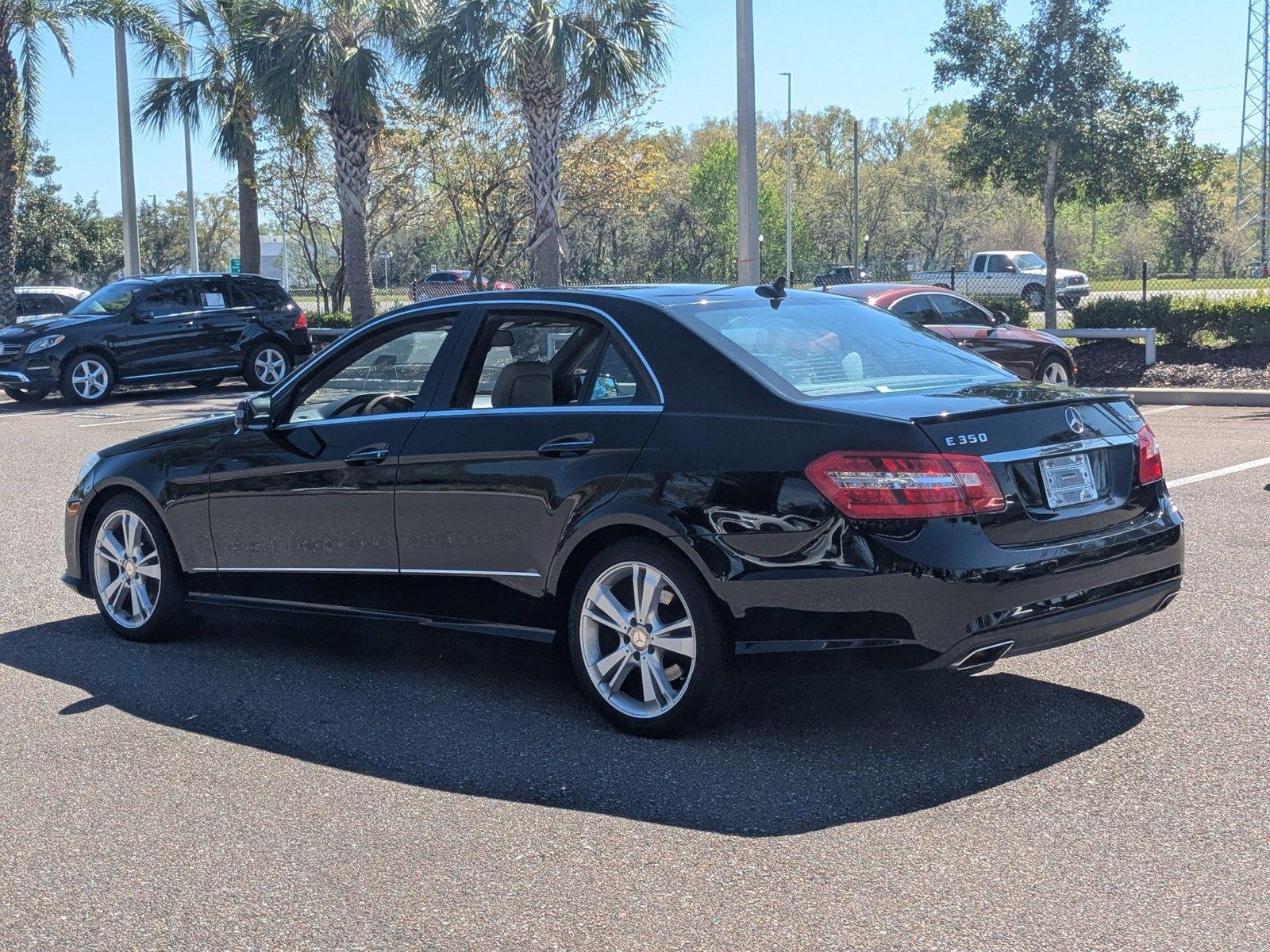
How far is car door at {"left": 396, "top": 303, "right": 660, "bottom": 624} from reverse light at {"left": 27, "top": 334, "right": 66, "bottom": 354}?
642 inches

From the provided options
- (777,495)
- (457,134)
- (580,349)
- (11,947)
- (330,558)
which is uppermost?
(457,134)

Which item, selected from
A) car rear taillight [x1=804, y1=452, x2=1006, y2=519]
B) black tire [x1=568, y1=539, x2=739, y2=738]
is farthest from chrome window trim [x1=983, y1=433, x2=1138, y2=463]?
black tire [x1=568, y1=539, x2=739, y2=738]

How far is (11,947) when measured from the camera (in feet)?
11.7

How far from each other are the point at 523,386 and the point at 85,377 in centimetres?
1670

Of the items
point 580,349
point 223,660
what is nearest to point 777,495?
point 580,349

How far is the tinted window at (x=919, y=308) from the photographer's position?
627 inches

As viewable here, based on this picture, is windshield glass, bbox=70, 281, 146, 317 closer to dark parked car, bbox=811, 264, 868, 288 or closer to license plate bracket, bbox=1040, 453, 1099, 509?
license plate bracket, bbox=1040, 453, 1099, 509

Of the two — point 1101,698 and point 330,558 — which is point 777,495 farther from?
point 330,558

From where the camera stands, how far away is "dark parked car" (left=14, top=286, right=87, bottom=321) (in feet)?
103

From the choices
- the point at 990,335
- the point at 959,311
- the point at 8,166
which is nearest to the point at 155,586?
the point at 990,335

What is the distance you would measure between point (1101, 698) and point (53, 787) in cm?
373

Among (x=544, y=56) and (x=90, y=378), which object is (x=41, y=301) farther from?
(x=544, y=56)

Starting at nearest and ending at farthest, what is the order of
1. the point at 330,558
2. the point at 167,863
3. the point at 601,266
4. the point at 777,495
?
1. the point at 167,863
2. the point at 777,495
3. the point at 330,558
4. the point at 601,266

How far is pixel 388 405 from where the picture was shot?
6180 mm
